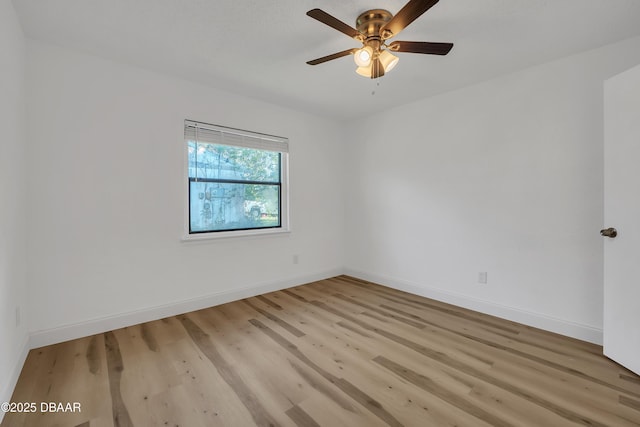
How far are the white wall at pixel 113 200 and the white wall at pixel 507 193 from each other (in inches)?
80.1

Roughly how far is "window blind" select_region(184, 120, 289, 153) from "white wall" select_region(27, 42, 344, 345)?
8 centimetres

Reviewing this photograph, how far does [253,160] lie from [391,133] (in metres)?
1.94

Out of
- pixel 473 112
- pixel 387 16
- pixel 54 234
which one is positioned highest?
pixel 387 16

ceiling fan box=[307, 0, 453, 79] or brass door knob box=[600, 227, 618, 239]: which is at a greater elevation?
ceiling fan box=[307, 0, 453, 79]

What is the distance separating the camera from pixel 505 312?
291cm

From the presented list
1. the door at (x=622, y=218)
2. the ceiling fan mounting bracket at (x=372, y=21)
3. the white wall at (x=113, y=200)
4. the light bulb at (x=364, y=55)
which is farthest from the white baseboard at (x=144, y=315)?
the door at (x=622, y=218)

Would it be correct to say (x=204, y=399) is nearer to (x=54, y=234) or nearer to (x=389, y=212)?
(x=54, y=234)

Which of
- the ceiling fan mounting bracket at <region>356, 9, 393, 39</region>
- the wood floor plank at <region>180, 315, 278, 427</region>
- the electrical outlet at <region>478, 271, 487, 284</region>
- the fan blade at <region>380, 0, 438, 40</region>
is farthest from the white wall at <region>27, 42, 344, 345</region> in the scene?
the electrical outlet at <region>478, 271, 487, 284</region>

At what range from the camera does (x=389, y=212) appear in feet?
13.2

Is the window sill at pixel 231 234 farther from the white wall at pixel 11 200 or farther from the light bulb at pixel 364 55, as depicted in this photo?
the light bulb at pixel 364 55

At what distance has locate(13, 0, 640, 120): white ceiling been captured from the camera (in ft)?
6.21

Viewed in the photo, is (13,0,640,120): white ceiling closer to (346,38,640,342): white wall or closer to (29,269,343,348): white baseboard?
(346,38,640,342): white wall

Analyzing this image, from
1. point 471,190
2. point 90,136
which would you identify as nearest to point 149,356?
point 90,136

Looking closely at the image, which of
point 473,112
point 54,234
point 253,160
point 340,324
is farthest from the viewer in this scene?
point 253,160
